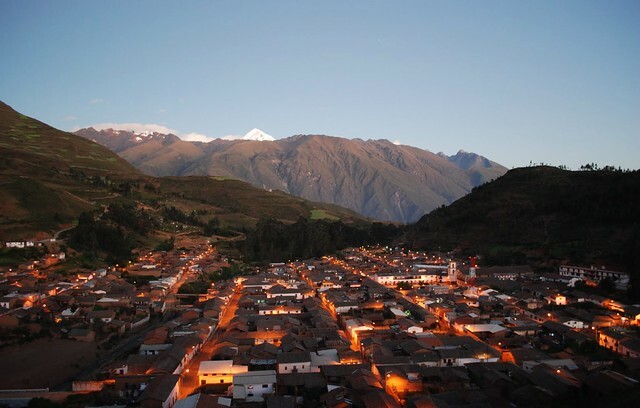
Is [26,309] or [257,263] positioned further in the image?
[257,263]

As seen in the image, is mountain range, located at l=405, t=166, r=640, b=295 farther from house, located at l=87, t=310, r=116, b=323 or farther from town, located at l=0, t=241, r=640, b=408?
house, located at l=87, t=310, r=116, b=323

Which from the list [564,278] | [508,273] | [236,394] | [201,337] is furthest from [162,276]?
[564,278]

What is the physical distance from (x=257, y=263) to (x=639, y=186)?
41.9 m

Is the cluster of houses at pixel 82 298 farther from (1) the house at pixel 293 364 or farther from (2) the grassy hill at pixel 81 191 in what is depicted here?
(1) the house at pixel 293 364

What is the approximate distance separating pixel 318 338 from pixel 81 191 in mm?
57494

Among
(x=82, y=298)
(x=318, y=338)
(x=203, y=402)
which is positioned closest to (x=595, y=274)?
(x=318, y=338)

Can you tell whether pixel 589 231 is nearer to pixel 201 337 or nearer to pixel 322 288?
pixel 322 288

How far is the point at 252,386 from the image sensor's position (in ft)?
61.0

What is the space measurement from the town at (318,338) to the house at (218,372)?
0.14 ft

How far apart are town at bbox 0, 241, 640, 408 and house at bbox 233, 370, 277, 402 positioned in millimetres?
44

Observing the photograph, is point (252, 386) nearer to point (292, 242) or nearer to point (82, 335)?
point (82, 335)

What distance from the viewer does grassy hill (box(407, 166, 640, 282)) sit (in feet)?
146

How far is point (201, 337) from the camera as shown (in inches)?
981

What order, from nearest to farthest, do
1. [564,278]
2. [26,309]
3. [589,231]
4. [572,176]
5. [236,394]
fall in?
[236,394] < [26,309] < [564,278] < [589,231] < [572,176]
